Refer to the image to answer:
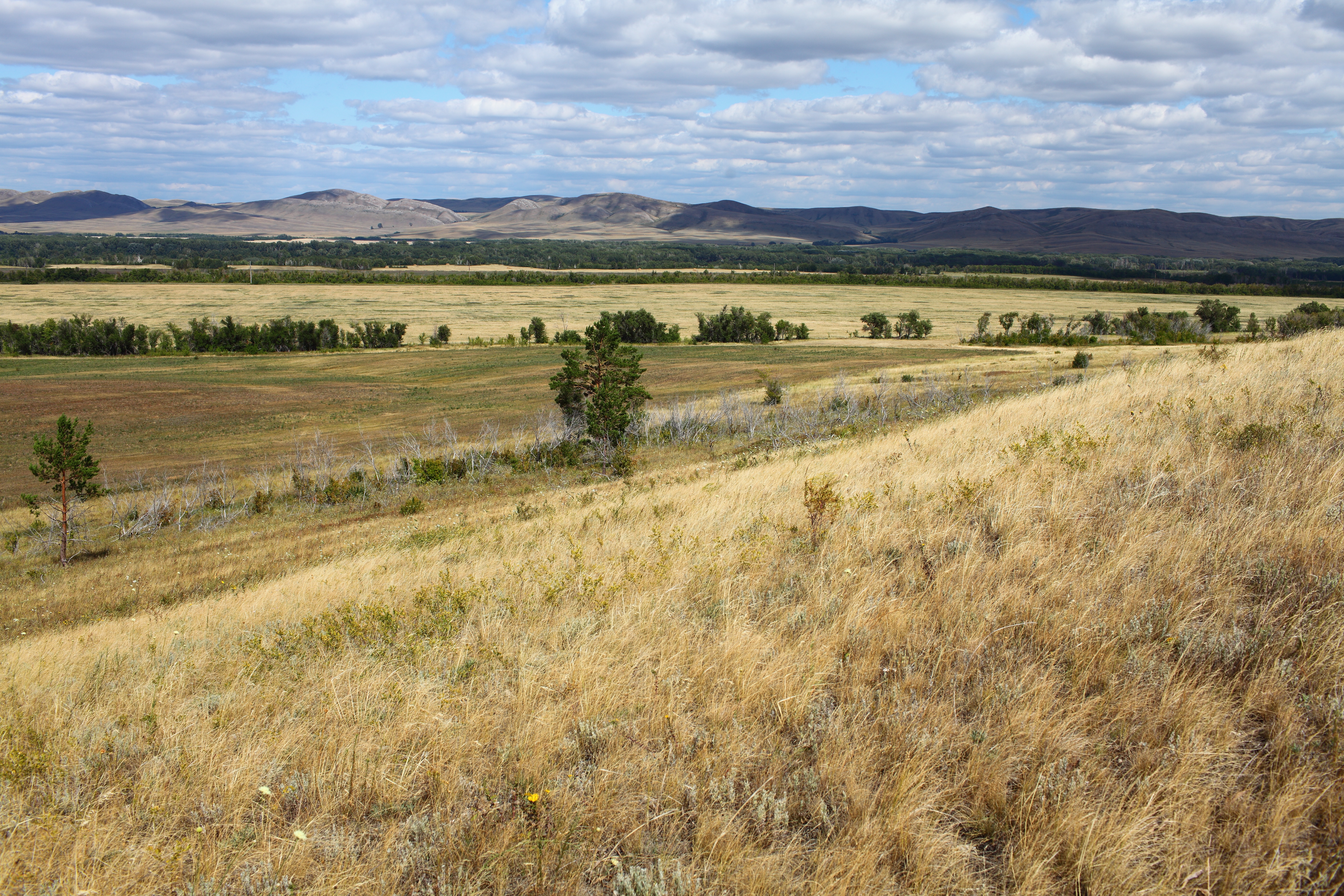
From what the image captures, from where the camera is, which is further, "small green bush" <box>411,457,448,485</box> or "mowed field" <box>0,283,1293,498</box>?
"mowed field" <box>0,283,1293,498</box>

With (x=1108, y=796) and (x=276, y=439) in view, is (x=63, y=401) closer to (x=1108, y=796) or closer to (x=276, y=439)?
(x=276, y=439)

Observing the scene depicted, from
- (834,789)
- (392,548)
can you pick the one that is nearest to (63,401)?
(392,548)

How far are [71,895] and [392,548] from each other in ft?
39.3

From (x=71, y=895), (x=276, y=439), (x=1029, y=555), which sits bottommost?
(x=276, y=439)

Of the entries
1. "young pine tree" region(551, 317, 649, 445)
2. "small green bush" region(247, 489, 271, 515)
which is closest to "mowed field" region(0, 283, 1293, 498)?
"small green bush" region(247, 489, 271, 515)

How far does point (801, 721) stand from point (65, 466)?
97.2 feet

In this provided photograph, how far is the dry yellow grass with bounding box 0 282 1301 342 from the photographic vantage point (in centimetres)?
11281

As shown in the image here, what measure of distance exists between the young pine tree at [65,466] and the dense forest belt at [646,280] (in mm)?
139144

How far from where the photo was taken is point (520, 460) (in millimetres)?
35094

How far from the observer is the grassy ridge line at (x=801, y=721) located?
2.99 m

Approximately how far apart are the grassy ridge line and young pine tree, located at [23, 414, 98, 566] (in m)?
22.4

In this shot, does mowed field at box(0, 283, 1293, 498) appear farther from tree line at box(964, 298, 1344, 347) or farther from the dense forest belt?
the dense forest belt

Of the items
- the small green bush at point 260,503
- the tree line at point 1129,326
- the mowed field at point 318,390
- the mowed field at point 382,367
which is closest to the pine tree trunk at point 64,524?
the small green bush at point 260,503

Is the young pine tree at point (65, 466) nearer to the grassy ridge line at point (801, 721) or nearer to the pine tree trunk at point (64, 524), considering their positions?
the pine tree trunk at point (64, 524)
